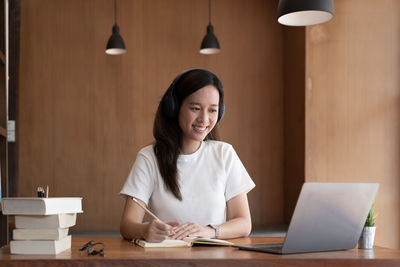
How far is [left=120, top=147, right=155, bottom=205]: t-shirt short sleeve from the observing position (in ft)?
6.45

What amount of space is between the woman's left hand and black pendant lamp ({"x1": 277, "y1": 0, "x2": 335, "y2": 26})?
0.95 m

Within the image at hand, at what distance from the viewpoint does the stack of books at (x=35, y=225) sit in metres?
1.30

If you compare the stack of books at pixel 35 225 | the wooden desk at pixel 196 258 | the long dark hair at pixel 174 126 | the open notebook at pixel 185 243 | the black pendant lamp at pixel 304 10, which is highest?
the black pendant lamp at pixel 304 10

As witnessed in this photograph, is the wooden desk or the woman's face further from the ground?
the woman's face

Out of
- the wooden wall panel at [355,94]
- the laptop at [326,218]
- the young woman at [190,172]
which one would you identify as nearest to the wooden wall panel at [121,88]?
the wooden wall panel at [355,94]

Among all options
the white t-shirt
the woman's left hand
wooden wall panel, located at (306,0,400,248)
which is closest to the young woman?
the white t-shirt

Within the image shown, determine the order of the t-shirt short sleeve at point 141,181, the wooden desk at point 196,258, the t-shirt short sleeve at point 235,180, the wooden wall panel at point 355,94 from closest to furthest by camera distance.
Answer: the wooden desk at point 196,258 < the t-shirt short sleeve at point 141,181 < the t-shirt short sleeve at point 235,180 < the wooden wall panel at point 355,94

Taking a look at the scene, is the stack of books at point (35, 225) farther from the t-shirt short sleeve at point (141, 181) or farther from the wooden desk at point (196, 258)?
the t-shirt short sleeve at point (141, 181)

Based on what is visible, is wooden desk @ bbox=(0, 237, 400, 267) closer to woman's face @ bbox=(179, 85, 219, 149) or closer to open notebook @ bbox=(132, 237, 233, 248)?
open notebook @ bbox=(132, 237, 233, 248)

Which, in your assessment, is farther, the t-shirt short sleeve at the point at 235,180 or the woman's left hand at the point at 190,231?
the t-shirt short sleeve at the point at 235,180

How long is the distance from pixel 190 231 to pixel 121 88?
3526 mm

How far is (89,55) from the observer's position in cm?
492

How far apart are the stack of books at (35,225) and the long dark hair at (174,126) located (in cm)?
72

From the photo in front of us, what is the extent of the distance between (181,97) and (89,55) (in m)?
3.13
